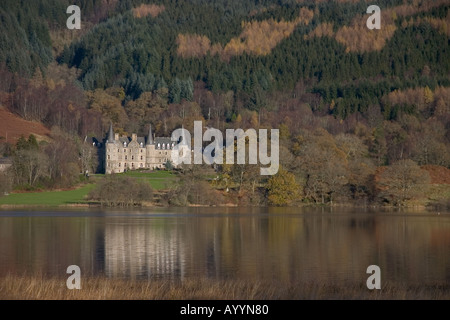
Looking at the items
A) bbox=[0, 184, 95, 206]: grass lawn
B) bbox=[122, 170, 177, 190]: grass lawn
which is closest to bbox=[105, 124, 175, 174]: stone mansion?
bbox=[122, 170, 177, 190]: grass lawn

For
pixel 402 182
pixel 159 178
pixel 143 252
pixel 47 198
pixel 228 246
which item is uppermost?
pixel 159 178

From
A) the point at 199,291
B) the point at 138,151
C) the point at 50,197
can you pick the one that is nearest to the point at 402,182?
the point at 50,197

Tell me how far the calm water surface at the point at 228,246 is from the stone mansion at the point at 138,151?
79197 millimetres

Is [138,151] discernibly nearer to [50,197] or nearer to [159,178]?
[159,178]

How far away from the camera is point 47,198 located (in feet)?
279

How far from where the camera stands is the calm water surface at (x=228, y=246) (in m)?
32.3

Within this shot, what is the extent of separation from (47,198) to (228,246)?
47.4 m

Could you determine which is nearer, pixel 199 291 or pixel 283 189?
pixel 199 291

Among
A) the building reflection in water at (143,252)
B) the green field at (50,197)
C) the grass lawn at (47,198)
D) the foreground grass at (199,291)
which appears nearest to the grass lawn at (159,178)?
the green field at (50,197)

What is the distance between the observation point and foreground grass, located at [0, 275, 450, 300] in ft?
75.0

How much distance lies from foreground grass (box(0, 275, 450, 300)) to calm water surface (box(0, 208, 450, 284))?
9.54 ft

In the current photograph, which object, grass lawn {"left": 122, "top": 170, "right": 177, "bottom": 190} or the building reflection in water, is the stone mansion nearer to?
grass lawn {"left": 122, "top": 170, "right": 177, "bottom": 190}
